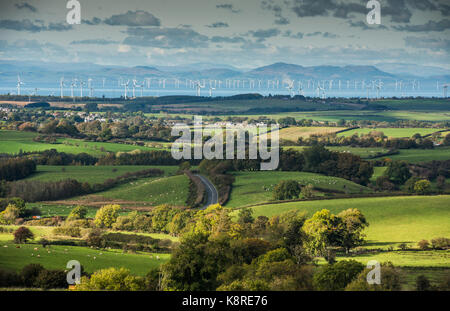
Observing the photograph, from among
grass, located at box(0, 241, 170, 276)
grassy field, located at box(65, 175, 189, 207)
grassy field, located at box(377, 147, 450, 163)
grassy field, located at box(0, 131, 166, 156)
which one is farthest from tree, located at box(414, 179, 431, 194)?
grassy field, located at box(0, 131, 166, 156)

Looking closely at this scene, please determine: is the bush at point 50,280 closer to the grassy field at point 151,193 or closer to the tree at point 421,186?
the grassy field at point 151,193

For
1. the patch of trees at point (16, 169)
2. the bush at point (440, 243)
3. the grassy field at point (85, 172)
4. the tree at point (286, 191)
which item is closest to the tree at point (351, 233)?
the bush at point (440, 243)

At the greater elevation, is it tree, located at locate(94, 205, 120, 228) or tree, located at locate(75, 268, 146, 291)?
tree, located at locate(75, 268, 146, 291)

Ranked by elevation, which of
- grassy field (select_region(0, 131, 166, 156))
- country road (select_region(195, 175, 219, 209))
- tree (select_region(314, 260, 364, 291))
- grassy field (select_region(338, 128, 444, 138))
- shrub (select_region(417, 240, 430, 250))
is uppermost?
grassy field (select_region(338, 128, 444, 138))

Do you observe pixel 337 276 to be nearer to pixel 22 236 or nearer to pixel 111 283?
pixel 111 283

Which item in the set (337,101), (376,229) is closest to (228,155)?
(376,229)

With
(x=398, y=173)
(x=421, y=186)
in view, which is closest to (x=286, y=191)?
(x=421, y=186)

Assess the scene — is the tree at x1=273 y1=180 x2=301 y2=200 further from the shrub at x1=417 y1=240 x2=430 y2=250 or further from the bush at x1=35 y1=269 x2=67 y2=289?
the bush at x1=35 y1=269 x2=67 y2=289
